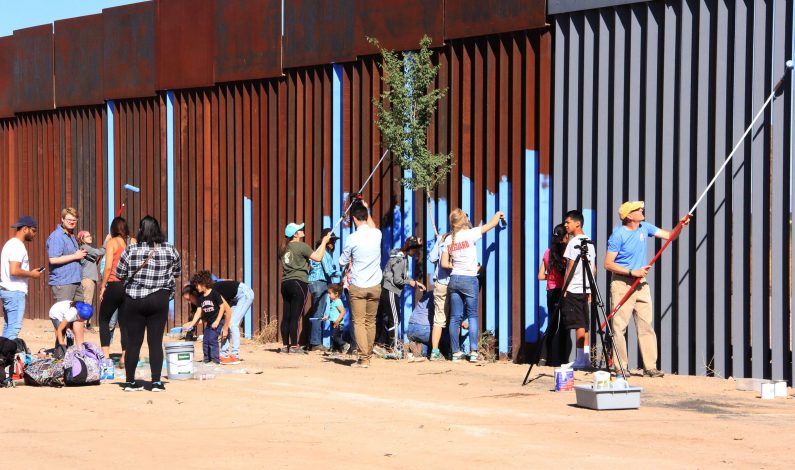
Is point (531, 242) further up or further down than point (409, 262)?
further up

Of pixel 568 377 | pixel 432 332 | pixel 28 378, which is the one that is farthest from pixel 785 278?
pixel 28 378

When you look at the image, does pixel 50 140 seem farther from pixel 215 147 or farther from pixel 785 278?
pixel 785 278

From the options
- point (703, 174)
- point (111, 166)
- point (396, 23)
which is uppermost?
point (396, 23)

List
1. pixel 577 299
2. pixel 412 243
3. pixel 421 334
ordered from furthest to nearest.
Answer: pixel 412 243 → pixel 421 334 → pixel 577 299

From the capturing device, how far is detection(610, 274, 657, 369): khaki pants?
43.3ft

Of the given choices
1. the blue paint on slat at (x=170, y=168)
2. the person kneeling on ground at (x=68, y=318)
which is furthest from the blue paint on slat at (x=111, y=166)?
the person kneeling on ground at (x=68, y=318)

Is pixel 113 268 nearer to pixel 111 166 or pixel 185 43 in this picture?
pixel 185 43

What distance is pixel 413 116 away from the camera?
623 inches

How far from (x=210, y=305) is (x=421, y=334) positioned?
9.44 ft

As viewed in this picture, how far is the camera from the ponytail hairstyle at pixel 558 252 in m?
14.0

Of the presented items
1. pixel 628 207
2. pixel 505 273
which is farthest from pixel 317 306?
pixel 628 207

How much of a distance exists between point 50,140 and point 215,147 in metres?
5.24

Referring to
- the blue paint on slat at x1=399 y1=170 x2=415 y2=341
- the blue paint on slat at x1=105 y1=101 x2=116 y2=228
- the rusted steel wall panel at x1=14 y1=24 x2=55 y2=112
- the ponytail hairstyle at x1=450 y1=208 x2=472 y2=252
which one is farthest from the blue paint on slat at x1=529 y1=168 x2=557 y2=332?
the rusted steel wall panel at x1=14 y1=24 x2=55 y2=112

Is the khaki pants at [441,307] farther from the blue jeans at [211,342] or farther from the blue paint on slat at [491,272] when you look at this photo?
the blue jeans at [211,342]
